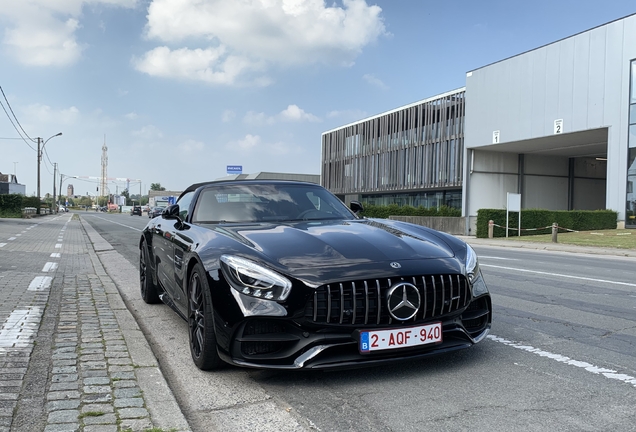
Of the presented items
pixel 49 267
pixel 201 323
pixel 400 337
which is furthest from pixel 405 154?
pixel 400 337

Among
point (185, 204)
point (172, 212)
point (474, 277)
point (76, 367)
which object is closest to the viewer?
point (76, 367)

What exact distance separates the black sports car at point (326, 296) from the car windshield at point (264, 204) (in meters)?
0.45

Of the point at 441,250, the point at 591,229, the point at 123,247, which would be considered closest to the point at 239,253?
the point at 441,250

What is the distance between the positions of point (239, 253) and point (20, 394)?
4.90ft

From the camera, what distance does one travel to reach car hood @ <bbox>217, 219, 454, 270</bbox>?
137 inches

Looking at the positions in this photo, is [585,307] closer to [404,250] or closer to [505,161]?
[404,250]

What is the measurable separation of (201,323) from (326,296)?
1.04 metres

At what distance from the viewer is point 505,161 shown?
4338cm

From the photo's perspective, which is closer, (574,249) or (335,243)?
(335,243)

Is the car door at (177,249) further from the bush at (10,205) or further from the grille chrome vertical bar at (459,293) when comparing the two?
the bush at (10,205)

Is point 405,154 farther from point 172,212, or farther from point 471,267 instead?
point 471,267

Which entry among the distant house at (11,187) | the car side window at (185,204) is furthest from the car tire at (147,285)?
Answer: the distant house at (11,187)

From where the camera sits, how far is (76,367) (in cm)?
368

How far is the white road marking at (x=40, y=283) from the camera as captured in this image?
7.21 metres
